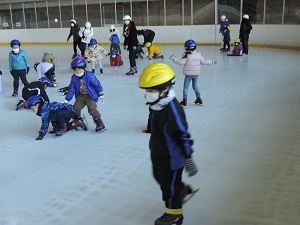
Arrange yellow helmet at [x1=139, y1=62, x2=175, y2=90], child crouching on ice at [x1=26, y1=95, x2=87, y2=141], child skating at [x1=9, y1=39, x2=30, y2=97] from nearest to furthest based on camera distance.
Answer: yellow helmet at [x1=139, y1=62, x2=175, y2=90] → child crouching on ice at [x1=26, y1=95, x2=87, y2=141] → child skating at [x1=9, y1=39, x2=30, y2=97]

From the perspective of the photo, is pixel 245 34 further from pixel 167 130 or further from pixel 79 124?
pixel 167 130

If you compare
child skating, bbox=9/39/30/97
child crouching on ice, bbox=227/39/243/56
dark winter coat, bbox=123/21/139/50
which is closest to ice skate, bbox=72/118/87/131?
child skating, bbox=9/39/30/97

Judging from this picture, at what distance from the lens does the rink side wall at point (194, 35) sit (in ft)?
45.0

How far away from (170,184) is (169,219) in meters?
0.25

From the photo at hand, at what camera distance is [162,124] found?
2135mm

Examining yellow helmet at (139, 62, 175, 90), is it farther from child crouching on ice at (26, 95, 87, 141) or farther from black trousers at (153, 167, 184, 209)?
child crouching on ice at (26, 95, 87, 141)

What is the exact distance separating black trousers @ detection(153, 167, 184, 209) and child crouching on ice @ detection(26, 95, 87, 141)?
7.57ft

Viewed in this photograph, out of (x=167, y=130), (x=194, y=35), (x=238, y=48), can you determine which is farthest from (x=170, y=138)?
(x=194, y=35)

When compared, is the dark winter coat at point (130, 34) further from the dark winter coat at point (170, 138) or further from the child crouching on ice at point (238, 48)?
the dark winter coat at point (170, 138)

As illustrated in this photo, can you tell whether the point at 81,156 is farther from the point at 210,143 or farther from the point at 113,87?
the point at 113,87

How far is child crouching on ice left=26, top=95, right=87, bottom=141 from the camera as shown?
4.23 meters

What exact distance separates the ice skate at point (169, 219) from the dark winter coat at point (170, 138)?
355 mm

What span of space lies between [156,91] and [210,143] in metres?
1.93

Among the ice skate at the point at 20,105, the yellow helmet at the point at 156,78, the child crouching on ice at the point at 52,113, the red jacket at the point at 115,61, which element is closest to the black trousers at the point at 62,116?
the child crouching on ice at the point at 52,113
